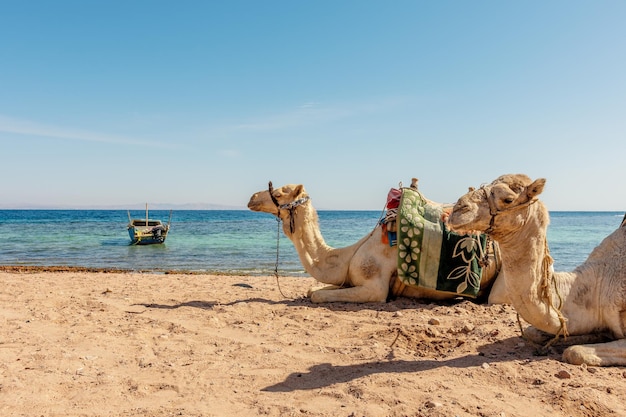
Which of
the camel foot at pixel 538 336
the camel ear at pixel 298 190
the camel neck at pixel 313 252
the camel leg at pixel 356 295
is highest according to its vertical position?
the camel ear at pixel 298 190

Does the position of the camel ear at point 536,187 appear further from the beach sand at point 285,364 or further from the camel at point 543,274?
the beach sand at point 285,364

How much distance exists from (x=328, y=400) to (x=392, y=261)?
3534mm

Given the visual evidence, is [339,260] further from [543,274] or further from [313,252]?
[543,274]

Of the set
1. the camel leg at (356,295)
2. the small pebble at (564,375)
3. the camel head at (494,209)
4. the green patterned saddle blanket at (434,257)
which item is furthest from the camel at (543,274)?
the camel leg at (356,295)

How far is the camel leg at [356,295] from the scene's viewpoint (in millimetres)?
6492

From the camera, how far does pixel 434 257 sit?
576 centimetres

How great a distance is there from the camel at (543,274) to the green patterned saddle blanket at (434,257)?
1710mm

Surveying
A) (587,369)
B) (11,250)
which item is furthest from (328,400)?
(11,250)

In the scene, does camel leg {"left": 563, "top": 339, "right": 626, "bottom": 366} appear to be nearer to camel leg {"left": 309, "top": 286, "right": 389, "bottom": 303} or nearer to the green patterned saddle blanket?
the green patterned saddle blanket

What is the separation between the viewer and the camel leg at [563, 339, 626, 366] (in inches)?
141

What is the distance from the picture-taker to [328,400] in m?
3.23

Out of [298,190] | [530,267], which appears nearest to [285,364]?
[530,267]

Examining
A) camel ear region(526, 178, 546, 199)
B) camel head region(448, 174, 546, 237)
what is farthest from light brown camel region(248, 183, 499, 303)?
camel ear region(526, 178, 546, 199)

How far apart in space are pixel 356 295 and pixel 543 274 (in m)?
3.27
